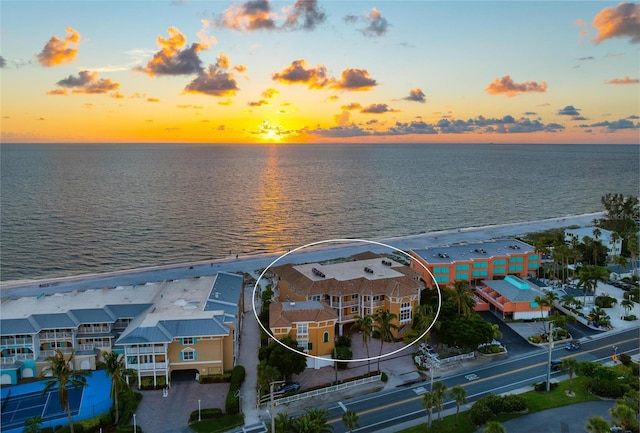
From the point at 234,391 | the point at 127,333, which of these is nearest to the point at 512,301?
the point at 234,391

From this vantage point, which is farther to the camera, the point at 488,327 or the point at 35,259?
the point at 35,259

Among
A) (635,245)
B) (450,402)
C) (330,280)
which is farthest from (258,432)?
(635,245)

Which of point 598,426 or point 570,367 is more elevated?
point 598,426

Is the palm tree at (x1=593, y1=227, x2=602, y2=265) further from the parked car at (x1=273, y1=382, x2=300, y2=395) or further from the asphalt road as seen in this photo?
the parked car at (x1=273, y1=382, x2=300, y2=395)

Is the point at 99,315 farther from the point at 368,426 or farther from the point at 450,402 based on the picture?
the point at 450,402

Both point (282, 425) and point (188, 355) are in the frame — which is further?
point (188, 355)

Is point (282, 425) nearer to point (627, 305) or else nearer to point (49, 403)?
point (49, 403)

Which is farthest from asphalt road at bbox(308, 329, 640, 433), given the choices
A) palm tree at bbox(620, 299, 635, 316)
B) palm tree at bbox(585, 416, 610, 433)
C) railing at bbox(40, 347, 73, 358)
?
railing at bbox(40, 347, 73, 358)
